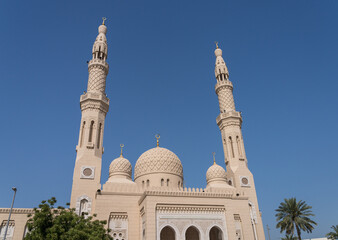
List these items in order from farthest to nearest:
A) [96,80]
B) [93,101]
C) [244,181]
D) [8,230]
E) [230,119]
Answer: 1. [230,119]
2. [96,80]
3. [244,181]
4. [93,101]
5. [8,230]

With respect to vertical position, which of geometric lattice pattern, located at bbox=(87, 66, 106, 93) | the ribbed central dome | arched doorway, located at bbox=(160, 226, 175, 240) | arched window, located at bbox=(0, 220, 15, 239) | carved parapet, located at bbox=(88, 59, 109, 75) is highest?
carved parapet, located at bbox=(88, 59, 109, 75)

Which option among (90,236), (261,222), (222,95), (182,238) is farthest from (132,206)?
(222,95)

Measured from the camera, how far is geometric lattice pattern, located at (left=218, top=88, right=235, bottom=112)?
29.9m

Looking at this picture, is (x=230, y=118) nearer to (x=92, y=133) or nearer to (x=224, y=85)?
(x=224, y=85)

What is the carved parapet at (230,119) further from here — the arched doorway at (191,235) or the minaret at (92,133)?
the minaret at (92,133)

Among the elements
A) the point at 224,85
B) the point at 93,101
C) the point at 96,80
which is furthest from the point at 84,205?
the point at 224,85

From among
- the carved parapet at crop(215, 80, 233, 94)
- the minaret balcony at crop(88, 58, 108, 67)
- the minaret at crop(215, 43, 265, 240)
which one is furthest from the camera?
the carved parapet at crop(215, 80, 233, 94)

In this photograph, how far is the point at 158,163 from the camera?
25.4 m

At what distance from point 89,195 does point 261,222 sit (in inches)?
591

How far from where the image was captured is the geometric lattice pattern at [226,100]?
98.1ft

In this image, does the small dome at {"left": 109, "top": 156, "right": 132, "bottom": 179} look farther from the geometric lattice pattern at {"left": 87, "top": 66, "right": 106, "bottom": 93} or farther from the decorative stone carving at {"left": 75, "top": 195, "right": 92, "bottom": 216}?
the geometric lattice pattern at {"left": 87, "top": 66, "right": 106, "bottom": 93}

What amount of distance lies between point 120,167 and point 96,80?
8797 millimetres

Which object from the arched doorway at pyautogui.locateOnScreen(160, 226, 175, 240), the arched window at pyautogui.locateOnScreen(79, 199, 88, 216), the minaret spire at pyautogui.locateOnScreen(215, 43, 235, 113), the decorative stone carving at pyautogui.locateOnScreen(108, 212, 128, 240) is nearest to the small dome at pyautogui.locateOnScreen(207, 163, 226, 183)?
the arched doorway at pyautogui.locateOnScreen(160, 226, 175, 240)

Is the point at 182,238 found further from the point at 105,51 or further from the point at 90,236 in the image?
the point at 105,51
